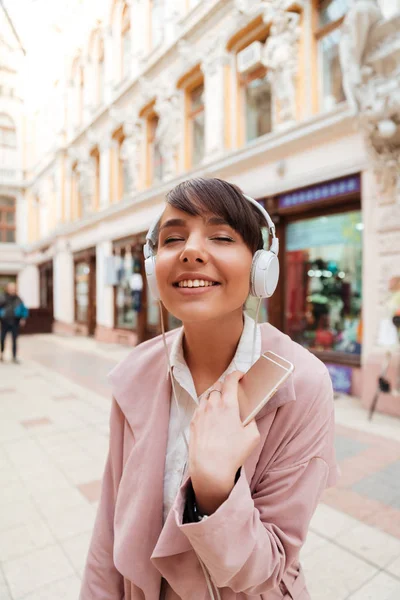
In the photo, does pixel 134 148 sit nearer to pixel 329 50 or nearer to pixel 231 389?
pixel 329 50

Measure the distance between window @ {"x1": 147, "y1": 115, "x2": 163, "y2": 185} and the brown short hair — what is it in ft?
35.2

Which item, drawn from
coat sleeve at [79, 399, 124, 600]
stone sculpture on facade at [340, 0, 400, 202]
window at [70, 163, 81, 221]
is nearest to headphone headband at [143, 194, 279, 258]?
coat sleeve at [79, 399, 124, 600]

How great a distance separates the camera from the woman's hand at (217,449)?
74 centimetres

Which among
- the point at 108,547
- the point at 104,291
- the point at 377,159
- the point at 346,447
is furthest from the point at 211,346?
the point at 104,291

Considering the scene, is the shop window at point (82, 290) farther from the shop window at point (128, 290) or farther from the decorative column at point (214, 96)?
the decorative column at point (214, 96)

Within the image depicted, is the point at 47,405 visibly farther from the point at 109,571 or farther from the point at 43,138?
the point at 43,138

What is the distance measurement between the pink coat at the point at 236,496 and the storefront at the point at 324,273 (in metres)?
5.50

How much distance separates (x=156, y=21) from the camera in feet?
34.7

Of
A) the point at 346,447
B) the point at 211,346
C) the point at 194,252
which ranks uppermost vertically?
the point at 194,252

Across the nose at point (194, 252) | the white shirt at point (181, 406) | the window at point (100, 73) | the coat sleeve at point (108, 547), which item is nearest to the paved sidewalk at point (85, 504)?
the coat sleeve at point (108, 547)

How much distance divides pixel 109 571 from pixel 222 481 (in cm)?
72

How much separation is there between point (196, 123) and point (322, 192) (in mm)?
4782

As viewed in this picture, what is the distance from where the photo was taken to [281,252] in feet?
23.8

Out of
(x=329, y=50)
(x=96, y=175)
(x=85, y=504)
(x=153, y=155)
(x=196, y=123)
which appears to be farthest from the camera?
(x=96, y=175)
